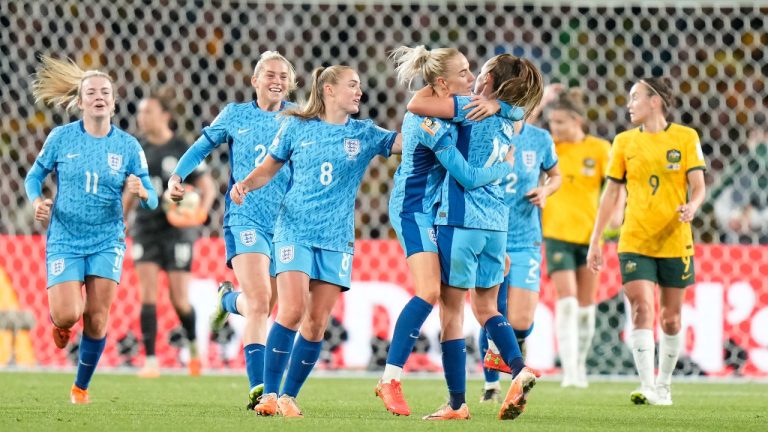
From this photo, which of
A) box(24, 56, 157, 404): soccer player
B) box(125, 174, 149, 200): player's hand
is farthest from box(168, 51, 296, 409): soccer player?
box(24, 56, 157, 404): soccer player

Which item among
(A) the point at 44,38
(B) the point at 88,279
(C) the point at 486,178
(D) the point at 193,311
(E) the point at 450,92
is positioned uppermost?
(A) the point at 44,38

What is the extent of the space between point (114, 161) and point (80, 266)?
63 centimetres

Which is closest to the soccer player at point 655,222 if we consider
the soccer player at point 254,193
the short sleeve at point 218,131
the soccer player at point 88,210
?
the soccer player at point 254,193

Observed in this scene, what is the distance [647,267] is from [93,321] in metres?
3.17

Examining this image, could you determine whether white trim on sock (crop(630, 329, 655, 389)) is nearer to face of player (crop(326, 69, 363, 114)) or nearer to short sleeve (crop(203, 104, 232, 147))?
face of player (crop(326, 69, 363, 114))

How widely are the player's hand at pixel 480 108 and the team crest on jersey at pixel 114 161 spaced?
7.65 ft

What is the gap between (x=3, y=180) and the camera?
11922mm

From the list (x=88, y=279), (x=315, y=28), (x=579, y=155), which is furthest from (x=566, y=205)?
(x=315, y=28)

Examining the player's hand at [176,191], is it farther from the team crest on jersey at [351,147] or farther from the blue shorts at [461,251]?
the blue shorts at [461,251]

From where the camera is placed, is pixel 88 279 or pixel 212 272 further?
pixel 212 272

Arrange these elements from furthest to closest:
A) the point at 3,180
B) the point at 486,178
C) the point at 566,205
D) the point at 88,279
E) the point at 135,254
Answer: the point at 3,180 < the point at 135,254 < the point at 566,205 < the point at 88,279 < the point at 486,178

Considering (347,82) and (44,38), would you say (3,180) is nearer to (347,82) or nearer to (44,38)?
(44,38)

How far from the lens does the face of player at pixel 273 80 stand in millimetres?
6836

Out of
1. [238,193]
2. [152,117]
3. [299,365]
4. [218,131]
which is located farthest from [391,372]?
[152,117]
